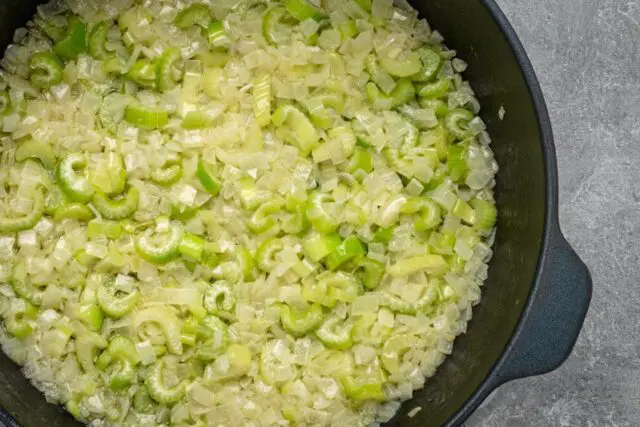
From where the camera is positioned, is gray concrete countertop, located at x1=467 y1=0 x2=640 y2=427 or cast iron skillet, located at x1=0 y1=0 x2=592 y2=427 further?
gray concrete countertop, located at x1=467 y1=0 x2=640 y2=427

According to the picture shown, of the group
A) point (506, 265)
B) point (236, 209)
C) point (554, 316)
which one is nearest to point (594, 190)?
point (506, 265)

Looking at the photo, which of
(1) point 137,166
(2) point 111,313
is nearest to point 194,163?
(1) point 137,166

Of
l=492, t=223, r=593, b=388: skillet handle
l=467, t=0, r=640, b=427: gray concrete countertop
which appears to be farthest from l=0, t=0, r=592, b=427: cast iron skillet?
l=467, t=0, r=640, b=427: gray concrete countertop

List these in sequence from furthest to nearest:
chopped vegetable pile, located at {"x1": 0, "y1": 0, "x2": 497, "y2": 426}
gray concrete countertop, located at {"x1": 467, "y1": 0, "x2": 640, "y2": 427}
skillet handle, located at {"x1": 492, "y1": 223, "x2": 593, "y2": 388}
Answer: gray concrete countertop, located at {"x1": 467, "y1": 0, "x2": 640, "y2": 427}, chopped vegetable pile, located at {"x1": 0, "y1": 0, "x2": 497, "y2": 426}, skillet handle, located at {"x1": 492, "y1": 223, "x2": 593, "y2": 388}

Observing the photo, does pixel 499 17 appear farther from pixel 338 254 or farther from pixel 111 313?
pixel 111 313

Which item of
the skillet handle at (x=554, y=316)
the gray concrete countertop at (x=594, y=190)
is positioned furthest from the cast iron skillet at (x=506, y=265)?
the gray concrete countertop at (x=594, y=190)

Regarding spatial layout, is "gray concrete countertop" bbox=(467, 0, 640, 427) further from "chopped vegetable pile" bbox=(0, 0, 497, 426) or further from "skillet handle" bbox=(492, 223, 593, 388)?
"skillet handle" bbox=(492, 223, 593, 388)
